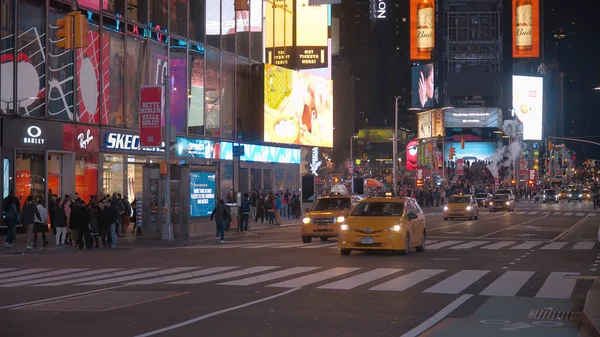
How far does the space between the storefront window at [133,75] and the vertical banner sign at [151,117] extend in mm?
8553

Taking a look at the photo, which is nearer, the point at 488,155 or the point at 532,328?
the point at 532,328

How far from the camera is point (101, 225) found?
28.4 m

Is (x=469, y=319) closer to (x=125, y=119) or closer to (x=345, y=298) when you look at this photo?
(x=345, y=298)

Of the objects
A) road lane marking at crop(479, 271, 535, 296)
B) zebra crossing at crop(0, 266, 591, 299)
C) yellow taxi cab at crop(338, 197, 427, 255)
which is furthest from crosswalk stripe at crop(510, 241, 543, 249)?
road lane marking at crop(479, 271, 535, 296)

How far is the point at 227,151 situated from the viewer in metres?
51.7

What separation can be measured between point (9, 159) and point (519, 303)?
24.7 meters

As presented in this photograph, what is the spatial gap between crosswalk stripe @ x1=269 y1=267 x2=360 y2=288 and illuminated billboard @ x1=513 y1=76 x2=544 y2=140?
161 metres

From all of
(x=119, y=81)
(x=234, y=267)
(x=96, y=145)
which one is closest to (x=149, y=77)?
(x=119, y=81)

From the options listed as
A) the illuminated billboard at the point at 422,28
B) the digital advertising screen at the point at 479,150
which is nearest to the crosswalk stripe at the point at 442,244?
the illuminated billboard at the point at 422,28

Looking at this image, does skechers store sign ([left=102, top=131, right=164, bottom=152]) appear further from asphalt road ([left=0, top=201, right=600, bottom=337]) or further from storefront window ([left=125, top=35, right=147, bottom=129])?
asphalt road ([left=0, top=201, right=600, bottom=337])

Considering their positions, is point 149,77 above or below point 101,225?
above

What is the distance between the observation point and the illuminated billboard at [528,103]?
173m

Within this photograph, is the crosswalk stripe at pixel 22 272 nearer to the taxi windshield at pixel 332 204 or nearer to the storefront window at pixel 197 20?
the taxi windshield at pixel 332 204

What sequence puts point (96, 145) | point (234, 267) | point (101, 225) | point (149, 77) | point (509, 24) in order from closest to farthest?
point (234, 267)
point (101, 225)
point (96, 145)
point (149, 77)
point (509, 24)
